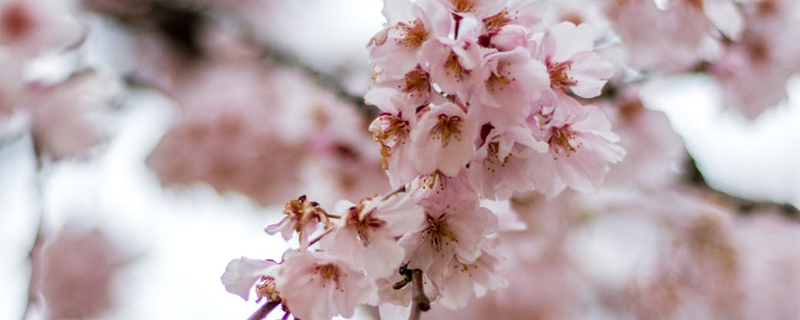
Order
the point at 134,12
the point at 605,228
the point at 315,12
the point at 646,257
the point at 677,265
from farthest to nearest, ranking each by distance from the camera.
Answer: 1. the point at 315,12
2. the point at 605,228
3. the point at 134,12
4. the point at 646,257
5. the point at 677,265

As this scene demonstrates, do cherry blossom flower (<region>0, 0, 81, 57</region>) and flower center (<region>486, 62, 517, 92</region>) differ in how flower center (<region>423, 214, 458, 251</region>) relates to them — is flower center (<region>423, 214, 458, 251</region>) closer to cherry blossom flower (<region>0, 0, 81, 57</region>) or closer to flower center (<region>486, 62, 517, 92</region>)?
flower center (<region>486, 62, 517, 92</region>)

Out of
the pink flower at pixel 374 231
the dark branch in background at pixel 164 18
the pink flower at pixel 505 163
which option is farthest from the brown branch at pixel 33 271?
the dark branch in background at pixel 164 18

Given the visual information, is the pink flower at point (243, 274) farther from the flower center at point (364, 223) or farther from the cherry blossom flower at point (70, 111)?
the cherry blossom flower at point (70, 111)

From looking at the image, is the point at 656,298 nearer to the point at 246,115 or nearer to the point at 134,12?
the point at 246,115

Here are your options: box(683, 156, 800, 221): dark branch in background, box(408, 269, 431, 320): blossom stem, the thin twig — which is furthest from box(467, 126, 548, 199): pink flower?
box(683, 156, 800, 221): dark branch in background

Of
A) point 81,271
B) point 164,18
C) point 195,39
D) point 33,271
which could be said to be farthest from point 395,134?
point 195,39

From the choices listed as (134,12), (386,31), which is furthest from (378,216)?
(134,12)
